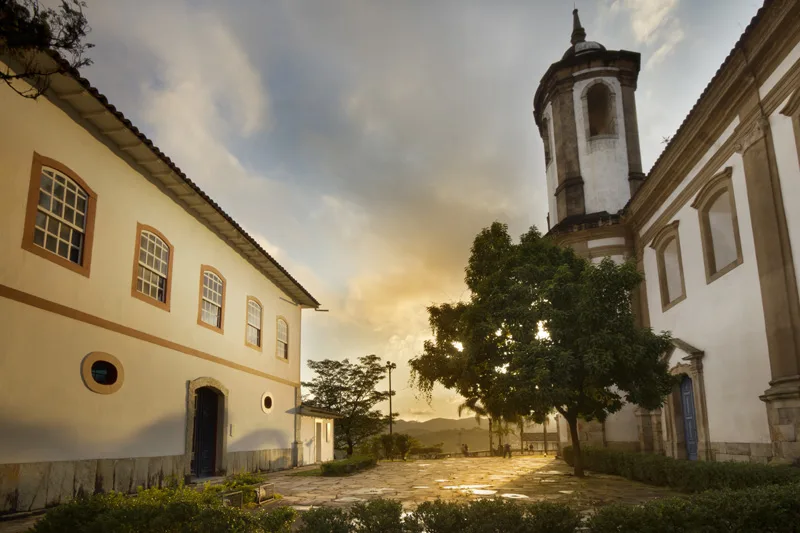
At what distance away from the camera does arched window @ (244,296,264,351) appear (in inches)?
812

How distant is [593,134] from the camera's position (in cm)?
2753

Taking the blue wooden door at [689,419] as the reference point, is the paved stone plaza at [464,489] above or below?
below

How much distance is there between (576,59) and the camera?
27016mm

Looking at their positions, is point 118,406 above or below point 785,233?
below

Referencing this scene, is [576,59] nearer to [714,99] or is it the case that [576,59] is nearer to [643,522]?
[714,99]

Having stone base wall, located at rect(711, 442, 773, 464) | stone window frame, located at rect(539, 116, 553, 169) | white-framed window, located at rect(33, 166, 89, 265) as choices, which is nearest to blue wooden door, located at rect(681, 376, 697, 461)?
stone base wall, located at rect(711, 442, 773, 464)

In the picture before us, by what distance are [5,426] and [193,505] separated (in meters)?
5.22

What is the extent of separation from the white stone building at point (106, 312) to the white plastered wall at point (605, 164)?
15.2 meters

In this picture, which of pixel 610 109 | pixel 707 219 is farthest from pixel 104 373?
pixel 610 109

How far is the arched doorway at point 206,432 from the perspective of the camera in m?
17.0

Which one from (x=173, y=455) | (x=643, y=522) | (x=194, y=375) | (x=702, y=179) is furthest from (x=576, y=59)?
(x=643, y=522)

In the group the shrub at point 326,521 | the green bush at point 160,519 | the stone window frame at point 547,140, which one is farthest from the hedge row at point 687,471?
the stone window frame at point 547,140

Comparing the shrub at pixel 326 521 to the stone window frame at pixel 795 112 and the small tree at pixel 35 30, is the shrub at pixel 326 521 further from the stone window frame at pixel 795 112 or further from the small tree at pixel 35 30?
the stone window frame at pixel 795 112

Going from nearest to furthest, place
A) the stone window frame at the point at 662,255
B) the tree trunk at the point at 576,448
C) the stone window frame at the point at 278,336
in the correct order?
the tree trunk at the point at 576,448 → the stone window frame at the point at 662,255 → the stone window frame at the point at 278,336
